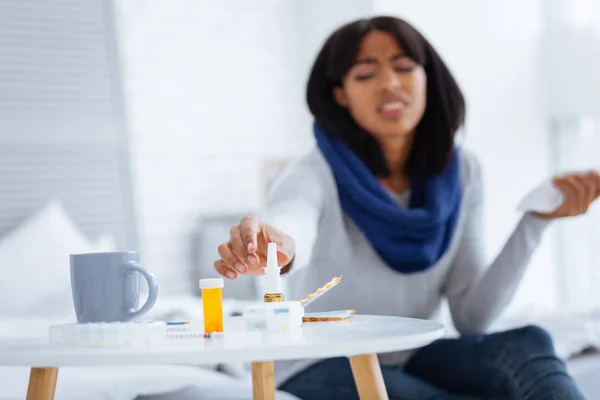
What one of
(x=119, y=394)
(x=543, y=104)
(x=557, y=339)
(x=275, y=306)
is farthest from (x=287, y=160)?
(x=275, y=306)

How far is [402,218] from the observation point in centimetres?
175

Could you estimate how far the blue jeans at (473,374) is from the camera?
4.57 feet

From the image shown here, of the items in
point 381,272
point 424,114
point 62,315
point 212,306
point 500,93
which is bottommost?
point 212,306

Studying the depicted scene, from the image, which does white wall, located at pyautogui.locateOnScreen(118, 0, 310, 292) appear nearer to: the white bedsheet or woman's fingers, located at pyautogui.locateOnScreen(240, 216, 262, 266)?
the white bedsheet

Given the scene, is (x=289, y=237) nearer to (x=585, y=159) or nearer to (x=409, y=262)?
(x=409, y=262)

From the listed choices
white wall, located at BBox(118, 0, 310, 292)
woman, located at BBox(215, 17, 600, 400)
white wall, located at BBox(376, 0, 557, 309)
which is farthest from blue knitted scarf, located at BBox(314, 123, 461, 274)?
white wall, located at BBox(376, 0, 557, 309)

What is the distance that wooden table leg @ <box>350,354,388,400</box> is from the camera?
1.06m

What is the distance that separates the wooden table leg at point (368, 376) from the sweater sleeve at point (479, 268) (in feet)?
2.31

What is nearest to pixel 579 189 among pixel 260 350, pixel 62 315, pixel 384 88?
pixel 384 88

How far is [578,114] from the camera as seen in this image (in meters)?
3.83

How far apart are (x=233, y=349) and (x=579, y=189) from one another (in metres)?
0.84

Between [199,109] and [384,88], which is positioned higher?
[199,109]

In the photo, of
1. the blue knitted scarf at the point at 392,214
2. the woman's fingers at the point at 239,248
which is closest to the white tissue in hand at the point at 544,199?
the blue knitted scarf at the point at 392,214

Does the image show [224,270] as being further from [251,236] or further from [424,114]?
[424,114]
